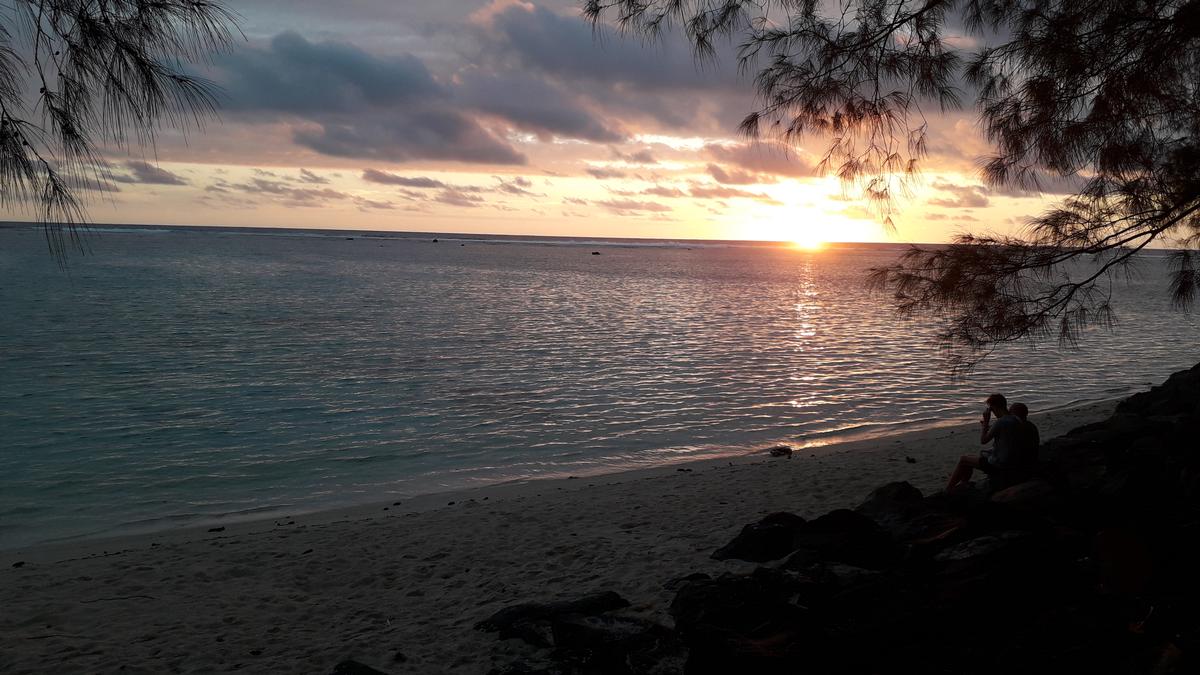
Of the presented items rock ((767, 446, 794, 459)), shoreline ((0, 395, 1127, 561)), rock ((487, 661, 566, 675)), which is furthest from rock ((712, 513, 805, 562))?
rock ((767, 446, 794, 459))

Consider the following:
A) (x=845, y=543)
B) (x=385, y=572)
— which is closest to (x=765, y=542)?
(x=845, y=543)

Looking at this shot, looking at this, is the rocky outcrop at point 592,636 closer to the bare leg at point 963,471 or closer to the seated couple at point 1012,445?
the seated couple at point 1012,445

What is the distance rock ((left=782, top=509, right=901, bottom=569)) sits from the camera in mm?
5941

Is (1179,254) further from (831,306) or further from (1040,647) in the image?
(831,306)

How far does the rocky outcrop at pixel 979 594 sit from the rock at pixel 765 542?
50 centimetres

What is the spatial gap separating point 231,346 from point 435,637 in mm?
22370

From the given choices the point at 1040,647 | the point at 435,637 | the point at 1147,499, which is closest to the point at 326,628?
the point at 435,637

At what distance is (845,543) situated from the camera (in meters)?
6.20

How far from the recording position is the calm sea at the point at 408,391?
12.2 m

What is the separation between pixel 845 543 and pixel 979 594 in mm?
1578

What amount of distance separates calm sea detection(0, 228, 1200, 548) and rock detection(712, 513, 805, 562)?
204 inches

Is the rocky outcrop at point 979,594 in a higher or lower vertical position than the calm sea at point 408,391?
higher

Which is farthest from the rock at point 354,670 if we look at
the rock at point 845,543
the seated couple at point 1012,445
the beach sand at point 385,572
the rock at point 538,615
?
the seated couple at point 1012,445

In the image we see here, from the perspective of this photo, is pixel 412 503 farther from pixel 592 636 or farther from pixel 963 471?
pixel 963 471
